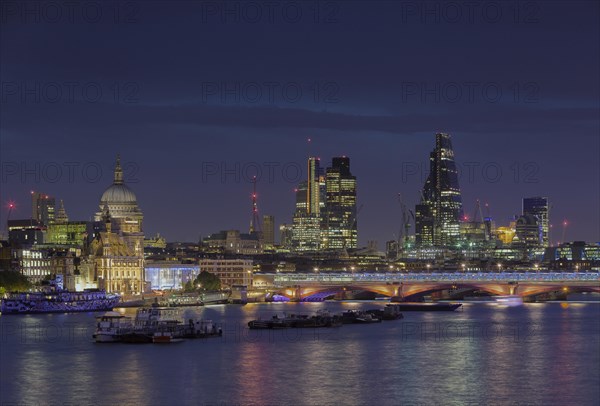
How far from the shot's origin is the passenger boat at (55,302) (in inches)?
5364

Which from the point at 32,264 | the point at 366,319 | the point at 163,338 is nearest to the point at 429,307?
the point at 366,319

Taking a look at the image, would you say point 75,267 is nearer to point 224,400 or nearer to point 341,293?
point 341,293

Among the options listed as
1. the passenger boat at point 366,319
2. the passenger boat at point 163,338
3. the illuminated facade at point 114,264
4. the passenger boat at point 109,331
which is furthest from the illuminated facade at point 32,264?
the passenger boat at point 163,338

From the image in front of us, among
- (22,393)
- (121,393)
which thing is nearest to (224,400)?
(121,393)

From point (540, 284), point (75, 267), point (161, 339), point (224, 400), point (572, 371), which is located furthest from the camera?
point (75, 267)

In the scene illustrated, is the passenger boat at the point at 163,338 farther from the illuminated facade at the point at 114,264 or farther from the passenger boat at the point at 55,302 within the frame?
the illuminated facade at the point at 114,264

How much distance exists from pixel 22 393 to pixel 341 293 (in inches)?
5072

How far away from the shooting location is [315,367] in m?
75.8

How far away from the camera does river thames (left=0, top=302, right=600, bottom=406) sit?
64188 millimetres

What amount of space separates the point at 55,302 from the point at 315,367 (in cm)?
7048

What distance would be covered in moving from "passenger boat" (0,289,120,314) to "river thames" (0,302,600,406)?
85.4 ft

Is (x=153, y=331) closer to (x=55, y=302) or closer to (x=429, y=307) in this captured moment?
(x=55, y=302)

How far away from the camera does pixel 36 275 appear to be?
17375cm

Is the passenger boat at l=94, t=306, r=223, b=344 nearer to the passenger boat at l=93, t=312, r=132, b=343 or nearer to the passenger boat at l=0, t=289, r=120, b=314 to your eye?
the passenger boat at l=93, t=312, r=132, b=343
